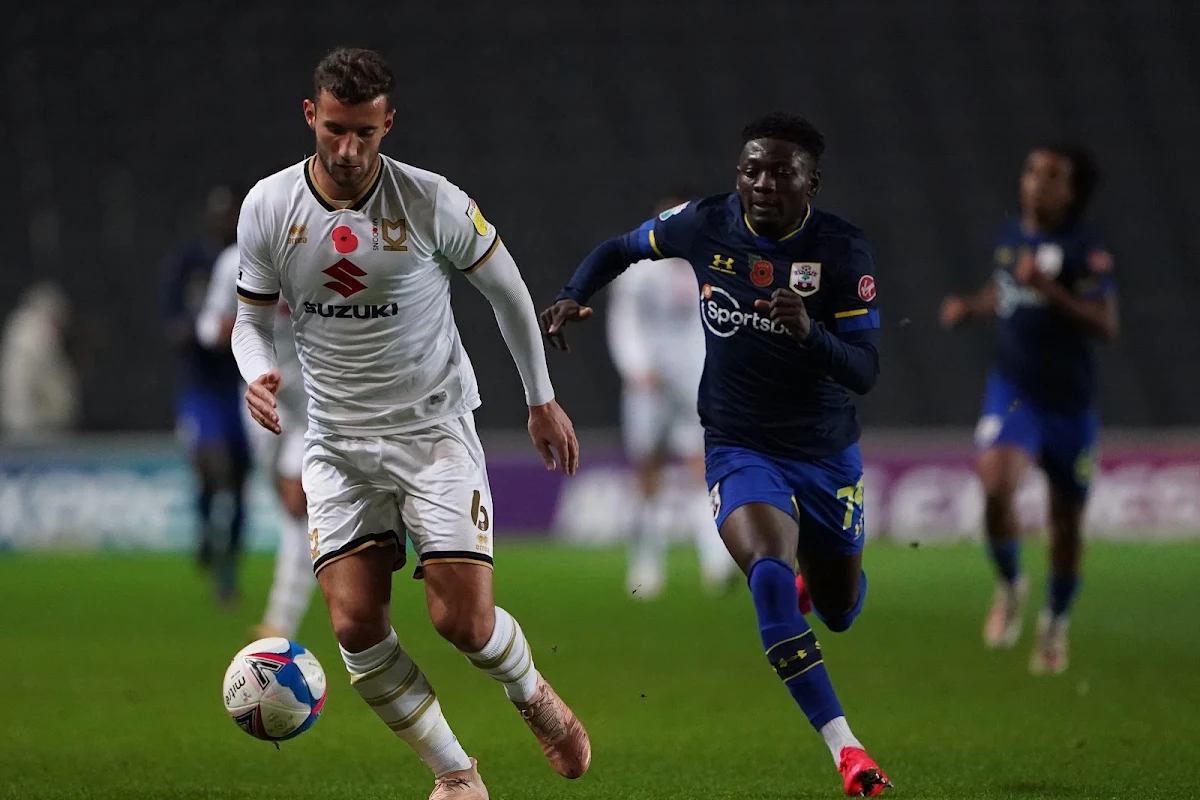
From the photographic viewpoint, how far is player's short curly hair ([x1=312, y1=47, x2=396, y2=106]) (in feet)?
16.0

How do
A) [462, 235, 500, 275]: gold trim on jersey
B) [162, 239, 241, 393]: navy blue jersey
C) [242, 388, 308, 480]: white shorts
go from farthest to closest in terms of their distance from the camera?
1. [162, 239, 241, 393]: navy blue jersey
2. [242, 388, 308, 480]: white shorts
3. [462, 235, 500, 275]: gold trim on jersey

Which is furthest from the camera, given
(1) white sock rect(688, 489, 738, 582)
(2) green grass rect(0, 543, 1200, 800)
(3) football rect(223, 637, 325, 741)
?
(1) white sock rect(688, 489, 738, 582)

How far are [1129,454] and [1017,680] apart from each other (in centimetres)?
795

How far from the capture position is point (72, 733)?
22.0 ft

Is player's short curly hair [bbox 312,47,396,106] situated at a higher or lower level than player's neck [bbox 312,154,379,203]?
higher

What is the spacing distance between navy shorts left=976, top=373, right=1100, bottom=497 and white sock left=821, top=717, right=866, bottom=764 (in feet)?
11.7

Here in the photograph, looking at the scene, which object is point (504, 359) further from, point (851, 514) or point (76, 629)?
point (851, 514)

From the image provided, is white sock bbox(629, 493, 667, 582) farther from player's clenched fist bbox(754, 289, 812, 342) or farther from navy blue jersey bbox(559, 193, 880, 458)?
player's clenched fist bbox(754, 289, 812, 342)

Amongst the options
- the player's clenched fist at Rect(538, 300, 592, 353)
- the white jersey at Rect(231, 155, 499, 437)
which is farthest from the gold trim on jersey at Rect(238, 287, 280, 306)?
the player's clenched fist at Rect(538, 300, 592, 353)

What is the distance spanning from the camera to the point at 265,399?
16.0 ft

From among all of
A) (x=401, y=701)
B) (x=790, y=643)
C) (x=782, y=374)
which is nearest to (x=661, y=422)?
(x=782, y=374)

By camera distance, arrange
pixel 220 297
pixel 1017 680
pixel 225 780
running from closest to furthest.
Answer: pixel 225 780, pixel 1017 680, pixel 220 297

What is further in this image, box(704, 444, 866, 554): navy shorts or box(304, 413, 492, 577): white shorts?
box(704, 444, 866, 554): navy shorts

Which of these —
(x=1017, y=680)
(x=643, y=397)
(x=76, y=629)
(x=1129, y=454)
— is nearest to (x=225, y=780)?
(x=1017, y=680)
